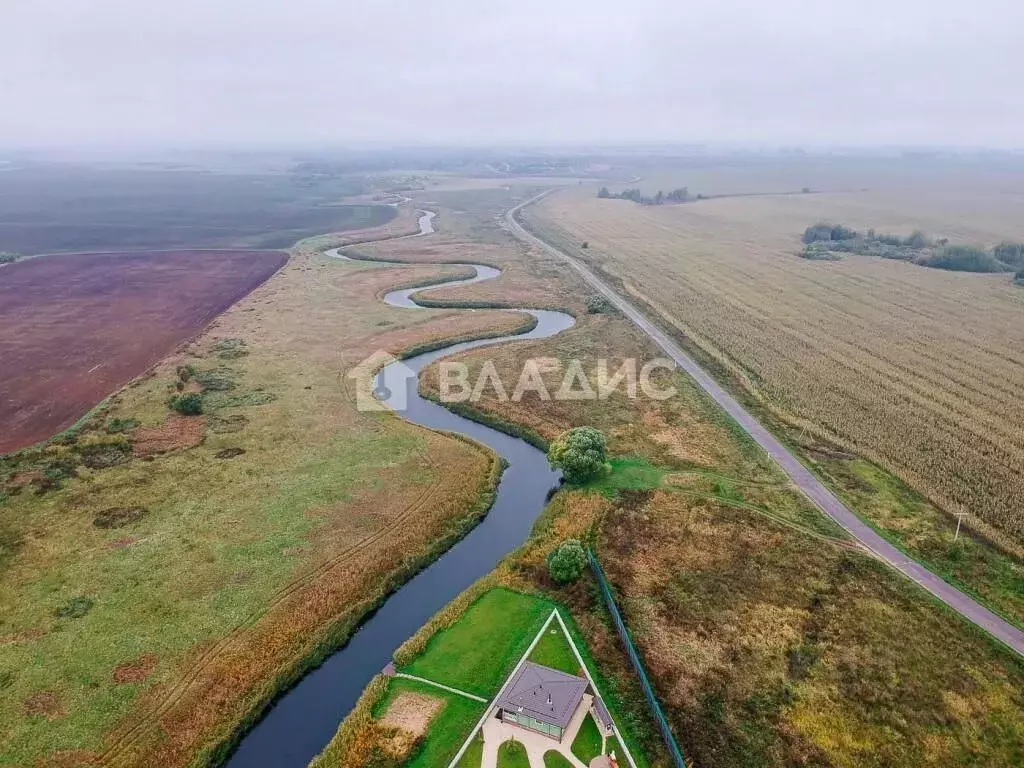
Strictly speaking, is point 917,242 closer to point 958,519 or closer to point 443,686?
point 958,519

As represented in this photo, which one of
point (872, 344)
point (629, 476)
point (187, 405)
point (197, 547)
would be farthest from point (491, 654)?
point (872, 344)

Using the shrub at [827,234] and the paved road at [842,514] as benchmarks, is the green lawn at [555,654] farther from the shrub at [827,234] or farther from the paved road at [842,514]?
the shrub at [827,234]

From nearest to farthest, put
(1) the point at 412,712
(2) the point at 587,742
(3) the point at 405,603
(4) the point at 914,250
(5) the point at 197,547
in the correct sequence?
(2) the point at 587,742
(1) the point at 412,712
(3) the point at 405,603
(5) the point at 197,547
(4) the point at 914,250

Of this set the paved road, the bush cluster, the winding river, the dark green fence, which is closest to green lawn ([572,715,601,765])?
the dark green fence

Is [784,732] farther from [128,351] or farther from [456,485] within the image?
[128,351]

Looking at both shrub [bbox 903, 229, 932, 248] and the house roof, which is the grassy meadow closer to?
the house roof

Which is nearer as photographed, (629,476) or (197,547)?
(197,547)

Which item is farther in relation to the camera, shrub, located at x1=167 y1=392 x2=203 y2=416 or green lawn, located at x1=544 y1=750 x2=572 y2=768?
shrub, located at x1=167 y1=392 x2=203 y2=416
